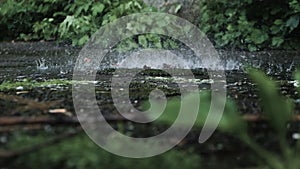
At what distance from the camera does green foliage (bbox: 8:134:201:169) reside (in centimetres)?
59

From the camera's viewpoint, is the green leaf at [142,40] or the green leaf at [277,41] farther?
the green leaf at [142,40]

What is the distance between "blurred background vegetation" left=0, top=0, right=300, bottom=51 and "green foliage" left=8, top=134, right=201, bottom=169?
3186 millimetres

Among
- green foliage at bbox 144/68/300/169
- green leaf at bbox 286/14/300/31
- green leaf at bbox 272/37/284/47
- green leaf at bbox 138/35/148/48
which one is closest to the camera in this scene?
green foliage at bbox 144/68/300/169

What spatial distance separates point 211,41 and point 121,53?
88 centimetres

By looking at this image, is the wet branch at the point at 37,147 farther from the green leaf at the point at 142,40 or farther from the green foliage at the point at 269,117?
the green leaf at the point at 142,40

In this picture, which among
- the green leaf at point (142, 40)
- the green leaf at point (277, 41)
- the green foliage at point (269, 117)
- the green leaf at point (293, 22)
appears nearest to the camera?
the green foliage at point (269, 117)

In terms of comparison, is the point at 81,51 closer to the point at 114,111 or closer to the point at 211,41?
the point at 211,41

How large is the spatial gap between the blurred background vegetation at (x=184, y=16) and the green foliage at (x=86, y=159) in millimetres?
3186

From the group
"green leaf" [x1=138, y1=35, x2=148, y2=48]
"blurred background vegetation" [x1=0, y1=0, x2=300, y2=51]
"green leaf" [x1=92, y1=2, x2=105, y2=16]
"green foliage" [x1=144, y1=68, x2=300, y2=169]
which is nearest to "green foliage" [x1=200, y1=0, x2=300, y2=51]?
"blurred background vegetation" [x1=0, y1=0, x2=300, y2=51]

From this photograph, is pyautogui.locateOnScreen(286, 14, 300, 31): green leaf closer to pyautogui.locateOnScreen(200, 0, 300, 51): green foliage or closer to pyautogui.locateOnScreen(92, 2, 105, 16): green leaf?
pyautogui.locateOnScreen(200, 0, 300, 51): green foliage

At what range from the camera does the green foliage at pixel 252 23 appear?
387 centimetres

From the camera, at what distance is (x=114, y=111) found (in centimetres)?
90

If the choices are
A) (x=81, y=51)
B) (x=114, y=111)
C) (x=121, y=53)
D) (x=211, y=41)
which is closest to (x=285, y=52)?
(x=211, y=41)

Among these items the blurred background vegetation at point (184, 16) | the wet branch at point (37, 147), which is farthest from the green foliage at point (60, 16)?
the wet branch at point (37, 147)
